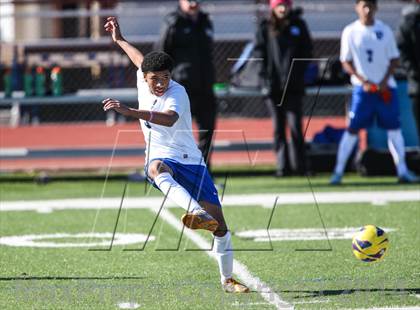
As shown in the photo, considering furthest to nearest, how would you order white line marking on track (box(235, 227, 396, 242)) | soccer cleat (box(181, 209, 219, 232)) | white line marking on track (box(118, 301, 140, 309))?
white line marking on track (box(235, 227, 396, 242)) → soccer cleat (box(181, 209, 219, 232)) → white line marking on track (box(118, 301, 140, 309))

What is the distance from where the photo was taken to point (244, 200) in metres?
11.7

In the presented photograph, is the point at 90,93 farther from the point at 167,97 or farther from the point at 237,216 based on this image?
the point at 167,97

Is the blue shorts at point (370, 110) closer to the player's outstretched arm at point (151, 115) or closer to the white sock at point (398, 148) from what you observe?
the white sock at point (398, 148)

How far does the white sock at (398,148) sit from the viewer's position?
12492mm

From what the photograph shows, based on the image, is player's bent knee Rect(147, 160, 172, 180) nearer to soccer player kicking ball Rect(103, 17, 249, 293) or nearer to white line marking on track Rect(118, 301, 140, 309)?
soccer player kicking ball Rect(103, 17, 249, 293)

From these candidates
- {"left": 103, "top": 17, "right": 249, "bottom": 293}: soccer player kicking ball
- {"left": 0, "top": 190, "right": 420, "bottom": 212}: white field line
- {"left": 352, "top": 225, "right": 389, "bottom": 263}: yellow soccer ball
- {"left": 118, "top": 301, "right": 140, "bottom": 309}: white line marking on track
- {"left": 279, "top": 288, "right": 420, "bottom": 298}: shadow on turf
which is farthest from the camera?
{"left": 0, "top": 190, "right": 420, "bottom": 212}: white field line

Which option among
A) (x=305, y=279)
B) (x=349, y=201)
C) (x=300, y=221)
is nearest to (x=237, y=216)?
(x=300, y=221)

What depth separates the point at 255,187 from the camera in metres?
12.9

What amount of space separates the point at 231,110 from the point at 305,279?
40.6ft

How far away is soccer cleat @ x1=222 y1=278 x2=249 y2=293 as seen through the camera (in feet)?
21.4

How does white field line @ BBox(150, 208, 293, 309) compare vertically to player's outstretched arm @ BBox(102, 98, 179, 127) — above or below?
below

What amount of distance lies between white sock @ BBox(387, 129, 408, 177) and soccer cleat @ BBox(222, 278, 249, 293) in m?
6.29

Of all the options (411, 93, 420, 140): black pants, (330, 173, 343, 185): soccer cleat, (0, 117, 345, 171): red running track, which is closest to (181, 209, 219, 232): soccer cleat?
(330, 173, 343, 185): soccer cleat

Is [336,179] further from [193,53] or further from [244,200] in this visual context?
→ [193,53]
